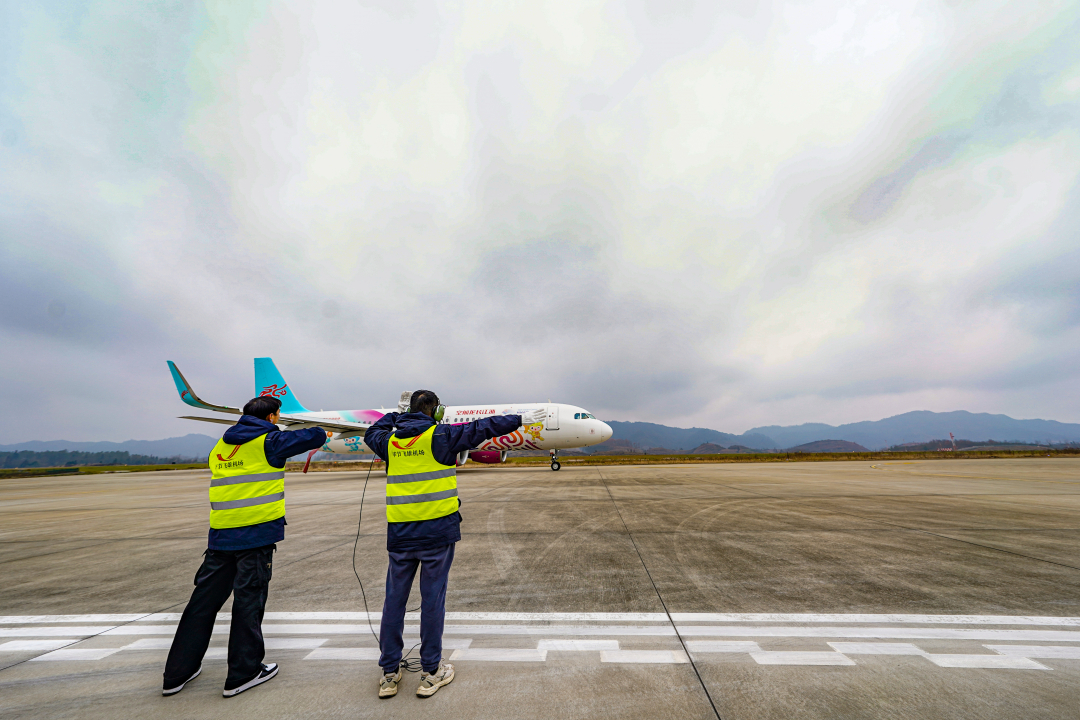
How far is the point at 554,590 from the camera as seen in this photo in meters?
5.08

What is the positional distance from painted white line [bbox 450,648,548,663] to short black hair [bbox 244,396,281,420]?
2.95 m

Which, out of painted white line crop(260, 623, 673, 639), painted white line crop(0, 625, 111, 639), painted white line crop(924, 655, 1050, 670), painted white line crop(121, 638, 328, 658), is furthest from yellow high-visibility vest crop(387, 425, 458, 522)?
painted white line crop(924, 655, 1050, 670)

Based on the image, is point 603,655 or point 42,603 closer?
point 603,655

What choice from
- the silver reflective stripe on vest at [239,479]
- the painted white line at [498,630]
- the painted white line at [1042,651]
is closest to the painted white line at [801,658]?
the painted white line at [498,630]

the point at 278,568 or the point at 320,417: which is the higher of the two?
the point at 320,417

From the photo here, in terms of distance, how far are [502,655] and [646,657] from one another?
1.29m

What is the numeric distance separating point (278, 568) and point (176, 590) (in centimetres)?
120

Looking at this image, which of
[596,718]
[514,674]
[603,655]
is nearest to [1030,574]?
[603,655]

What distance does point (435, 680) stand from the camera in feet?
10.1

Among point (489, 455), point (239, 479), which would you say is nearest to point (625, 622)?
point (239, 479)

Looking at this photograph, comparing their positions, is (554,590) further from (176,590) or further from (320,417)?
(320,417)

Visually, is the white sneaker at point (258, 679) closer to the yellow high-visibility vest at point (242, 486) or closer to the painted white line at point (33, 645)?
the yellow high-visibility vest at point (242, 486)

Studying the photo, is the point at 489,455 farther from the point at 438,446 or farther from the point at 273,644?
the point at 438,446

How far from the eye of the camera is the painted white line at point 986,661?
324 cm
